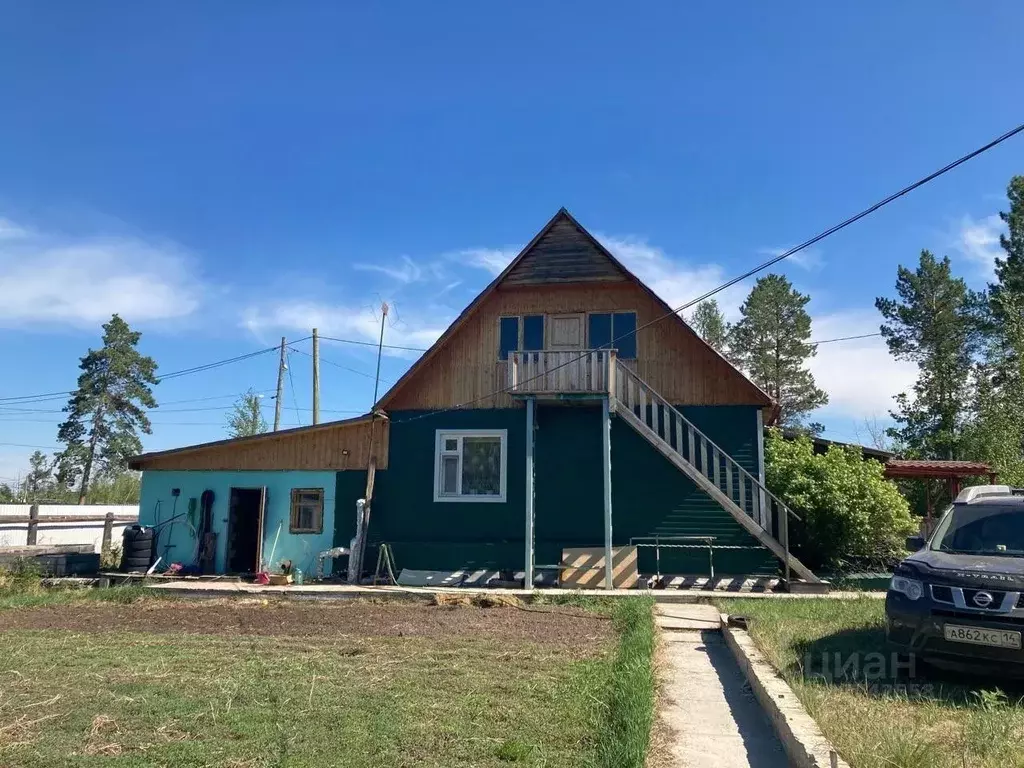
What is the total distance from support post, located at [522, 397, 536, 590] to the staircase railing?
172 centimetres

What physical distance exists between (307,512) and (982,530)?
1322 cm

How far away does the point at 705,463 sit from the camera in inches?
567

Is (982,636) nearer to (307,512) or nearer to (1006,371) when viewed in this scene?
(307,512)

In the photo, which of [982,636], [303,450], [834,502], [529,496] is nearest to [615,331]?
[529,496]

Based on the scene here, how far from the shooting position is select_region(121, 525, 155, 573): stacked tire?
1596 centimetres

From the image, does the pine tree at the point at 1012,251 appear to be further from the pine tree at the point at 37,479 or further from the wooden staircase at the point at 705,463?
the pine tree at the point at 37,479

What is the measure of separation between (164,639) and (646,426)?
915 centimetres

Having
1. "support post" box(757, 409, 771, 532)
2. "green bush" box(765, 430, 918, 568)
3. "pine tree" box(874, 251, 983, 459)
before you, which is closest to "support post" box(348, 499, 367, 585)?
"support post" box(757, 409, 771, 532)

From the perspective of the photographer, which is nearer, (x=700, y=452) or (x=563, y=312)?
(x=700, y=452)

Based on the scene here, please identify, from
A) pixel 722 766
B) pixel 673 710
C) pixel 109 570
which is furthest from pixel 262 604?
pixel 722 766

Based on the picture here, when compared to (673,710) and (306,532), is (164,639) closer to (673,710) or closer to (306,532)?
(673,710)

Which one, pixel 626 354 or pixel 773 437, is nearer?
pixel 626 354

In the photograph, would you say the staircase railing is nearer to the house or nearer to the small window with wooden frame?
the house

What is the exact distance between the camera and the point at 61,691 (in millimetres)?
6012
